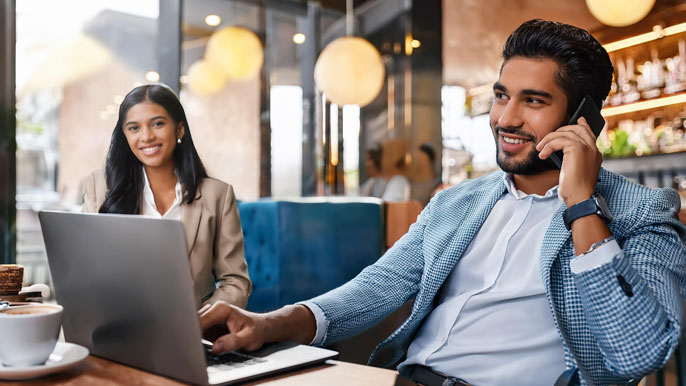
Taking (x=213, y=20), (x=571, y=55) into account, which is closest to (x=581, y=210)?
(x=571, y=55)

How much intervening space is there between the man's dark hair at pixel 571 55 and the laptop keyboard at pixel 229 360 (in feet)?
2.98

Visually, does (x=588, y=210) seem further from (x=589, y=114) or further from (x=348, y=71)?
(x=348, y=71)

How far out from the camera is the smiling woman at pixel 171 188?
125 cm

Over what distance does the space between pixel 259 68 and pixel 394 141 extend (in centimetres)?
165

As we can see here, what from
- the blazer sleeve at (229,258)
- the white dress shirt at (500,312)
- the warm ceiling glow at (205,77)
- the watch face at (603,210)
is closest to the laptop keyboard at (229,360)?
the white dress shirt at (500,312)

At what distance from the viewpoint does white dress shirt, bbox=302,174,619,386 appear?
1.24m

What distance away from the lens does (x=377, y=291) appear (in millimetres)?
1403

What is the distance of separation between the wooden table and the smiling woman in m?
0.29

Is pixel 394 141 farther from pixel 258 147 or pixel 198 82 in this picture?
pixel 198 82

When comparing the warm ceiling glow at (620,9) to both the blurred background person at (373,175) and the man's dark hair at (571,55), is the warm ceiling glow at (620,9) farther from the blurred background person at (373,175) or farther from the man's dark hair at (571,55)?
the man's dark hair at (571,55)

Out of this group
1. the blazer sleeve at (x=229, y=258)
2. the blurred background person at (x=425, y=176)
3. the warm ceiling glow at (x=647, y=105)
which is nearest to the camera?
the blazer sleeve at (x=229, y=258)

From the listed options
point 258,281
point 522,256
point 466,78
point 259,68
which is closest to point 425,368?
point 522,256

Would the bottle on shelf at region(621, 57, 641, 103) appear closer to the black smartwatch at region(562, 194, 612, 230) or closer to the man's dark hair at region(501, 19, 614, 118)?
the man's dark hair at region(501, 19, 614, 118)

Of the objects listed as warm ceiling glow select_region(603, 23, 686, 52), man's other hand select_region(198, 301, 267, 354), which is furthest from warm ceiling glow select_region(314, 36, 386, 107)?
man's other hand select_region(198, 301, 267, 354)
